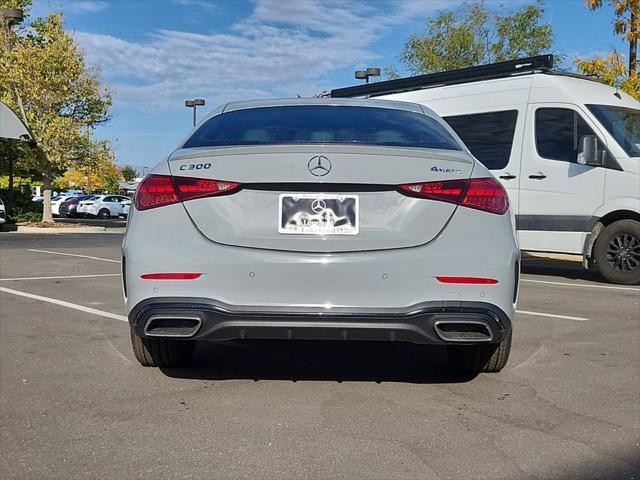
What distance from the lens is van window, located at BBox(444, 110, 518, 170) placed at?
9.71 m

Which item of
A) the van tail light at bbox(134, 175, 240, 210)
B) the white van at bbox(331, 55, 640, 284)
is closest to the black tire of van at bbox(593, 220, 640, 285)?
the white van at bbox(331, 55, 640, 284)

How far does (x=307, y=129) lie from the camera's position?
4.00 metres

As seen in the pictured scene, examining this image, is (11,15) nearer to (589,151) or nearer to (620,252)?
(589,151)

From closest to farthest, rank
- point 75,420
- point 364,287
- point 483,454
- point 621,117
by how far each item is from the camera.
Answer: point 483,454 < point 364,287 < point 75,420 < point 621,117

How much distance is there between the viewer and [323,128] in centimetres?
401

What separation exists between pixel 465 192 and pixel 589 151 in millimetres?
6057

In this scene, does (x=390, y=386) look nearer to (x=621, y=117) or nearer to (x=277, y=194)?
(x=277, y=194)

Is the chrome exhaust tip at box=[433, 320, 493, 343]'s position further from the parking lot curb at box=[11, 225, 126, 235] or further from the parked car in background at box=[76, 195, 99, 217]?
the parked car in background at box=[76, 195, 99, 217]

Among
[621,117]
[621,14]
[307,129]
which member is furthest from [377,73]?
[307,129]

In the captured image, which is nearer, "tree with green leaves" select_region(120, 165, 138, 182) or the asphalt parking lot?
the asphalt parking lot

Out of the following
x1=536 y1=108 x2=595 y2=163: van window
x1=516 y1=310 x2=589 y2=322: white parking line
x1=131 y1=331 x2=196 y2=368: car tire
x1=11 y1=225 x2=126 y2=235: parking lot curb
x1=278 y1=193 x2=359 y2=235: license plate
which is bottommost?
x1=11 y1=225 x2=126 y2=235: parking lot curb

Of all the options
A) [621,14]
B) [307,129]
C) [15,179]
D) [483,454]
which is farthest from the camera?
[15,179]

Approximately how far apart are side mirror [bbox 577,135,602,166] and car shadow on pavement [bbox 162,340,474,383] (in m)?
4.78

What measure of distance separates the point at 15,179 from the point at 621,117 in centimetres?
3303
